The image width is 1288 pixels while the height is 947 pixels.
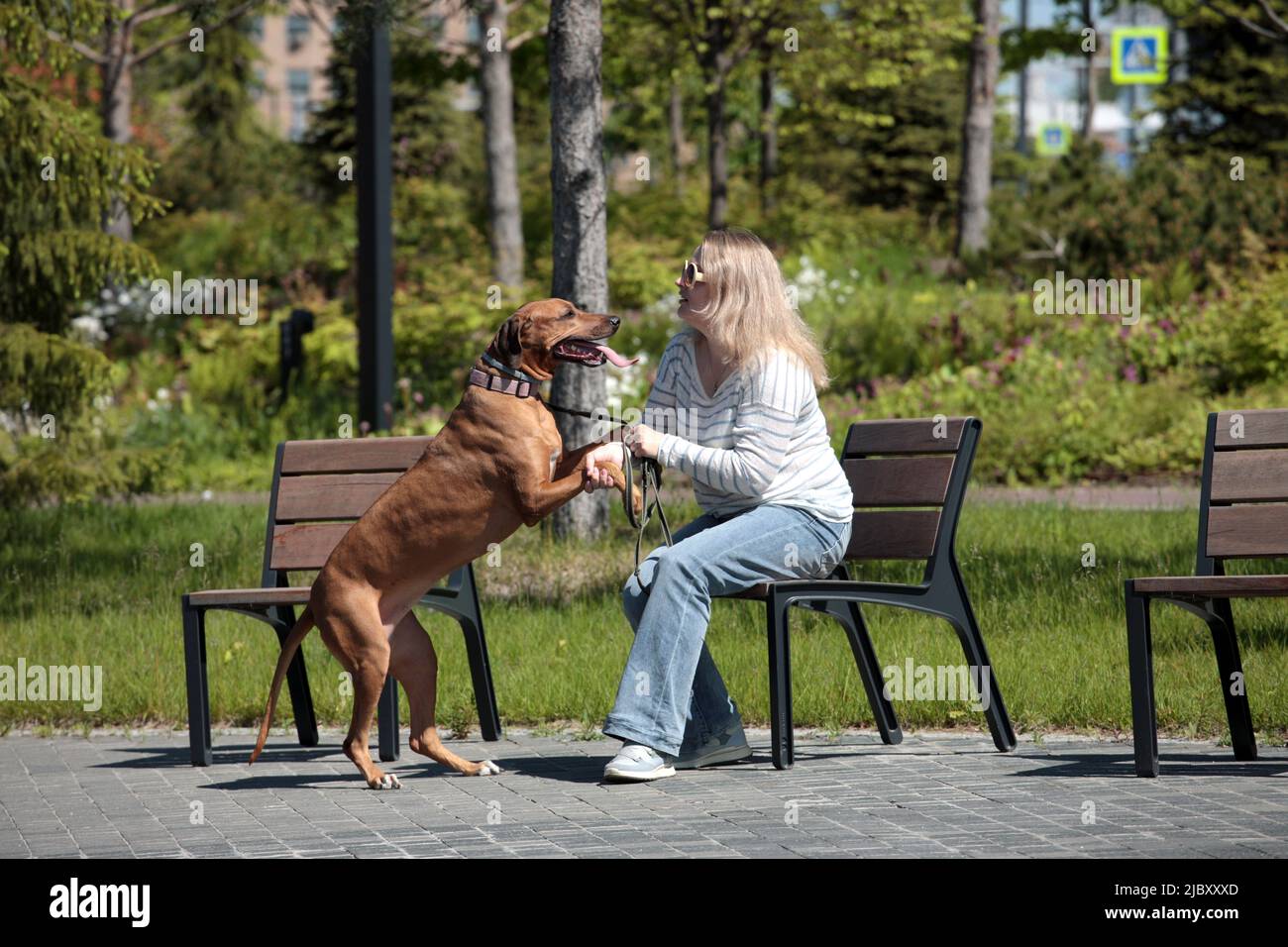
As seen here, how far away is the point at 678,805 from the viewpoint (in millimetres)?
5316

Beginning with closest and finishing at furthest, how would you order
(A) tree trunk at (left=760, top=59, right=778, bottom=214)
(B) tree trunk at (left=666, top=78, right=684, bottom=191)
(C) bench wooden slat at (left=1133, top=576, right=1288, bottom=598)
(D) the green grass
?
(C) bench wooden slat at (left=1133, top=576, right=1288, bottom=598) < (D) the green grass < (A) tree trunk at (left=760, top=59, right=778, bottom=214) < (B) tree trunk at (left=666, top=78, right=684, bottom=191)

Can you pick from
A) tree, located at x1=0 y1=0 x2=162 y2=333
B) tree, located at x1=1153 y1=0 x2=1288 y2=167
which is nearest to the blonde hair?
tree, located at x1=0 y1=0 x2=162 y2=333

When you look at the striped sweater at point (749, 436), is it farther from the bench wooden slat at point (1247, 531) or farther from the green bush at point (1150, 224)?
the green bush at point (1150, 224)

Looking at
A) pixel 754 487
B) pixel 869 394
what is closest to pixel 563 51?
pixel 754 487

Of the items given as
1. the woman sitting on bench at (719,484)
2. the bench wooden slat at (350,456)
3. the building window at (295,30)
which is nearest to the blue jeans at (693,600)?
the woman sitting on bench at (719,484)

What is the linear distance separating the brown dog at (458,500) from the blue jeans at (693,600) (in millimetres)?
404

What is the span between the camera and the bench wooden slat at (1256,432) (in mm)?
6066

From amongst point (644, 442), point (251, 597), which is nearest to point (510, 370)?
point (644, 442)

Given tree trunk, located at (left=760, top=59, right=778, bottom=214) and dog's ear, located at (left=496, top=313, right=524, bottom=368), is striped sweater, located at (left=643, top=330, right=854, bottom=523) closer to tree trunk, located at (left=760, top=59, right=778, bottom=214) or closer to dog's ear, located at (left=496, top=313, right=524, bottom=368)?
dog's ear, located at (left=496, top=313, right=524, bottom=368)

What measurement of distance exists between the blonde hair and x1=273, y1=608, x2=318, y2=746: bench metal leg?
2.18m

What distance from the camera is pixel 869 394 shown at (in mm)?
16141

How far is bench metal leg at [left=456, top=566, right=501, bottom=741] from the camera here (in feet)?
21.9

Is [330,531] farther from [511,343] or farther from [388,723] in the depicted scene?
[511,343]

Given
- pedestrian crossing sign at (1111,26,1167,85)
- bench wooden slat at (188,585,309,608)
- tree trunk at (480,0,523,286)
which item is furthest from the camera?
pedestrian crossing sign at (1111,26,1167,85)
